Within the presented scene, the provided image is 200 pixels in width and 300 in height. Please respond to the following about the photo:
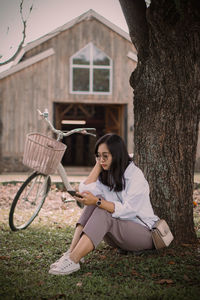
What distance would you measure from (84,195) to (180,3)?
2.09 meters

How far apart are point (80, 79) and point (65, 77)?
0.61 metres

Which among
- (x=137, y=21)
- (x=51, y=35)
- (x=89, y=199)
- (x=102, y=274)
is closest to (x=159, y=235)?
(x=102, y=274)

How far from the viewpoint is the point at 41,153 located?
4410 millimetres

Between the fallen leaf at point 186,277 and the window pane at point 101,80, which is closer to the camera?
the fallen leaf at point 186,277

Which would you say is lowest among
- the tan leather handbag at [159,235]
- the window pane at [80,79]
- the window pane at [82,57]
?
the tan leather handbag at [159,235]

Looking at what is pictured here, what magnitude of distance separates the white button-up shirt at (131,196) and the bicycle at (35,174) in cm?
79

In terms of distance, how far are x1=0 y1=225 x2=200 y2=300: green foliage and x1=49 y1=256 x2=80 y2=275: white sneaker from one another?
5 centimetres

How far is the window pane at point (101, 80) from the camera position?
15188 millimetres

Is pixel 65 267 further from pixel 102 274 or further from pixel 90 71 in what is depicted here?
pixel 90 71

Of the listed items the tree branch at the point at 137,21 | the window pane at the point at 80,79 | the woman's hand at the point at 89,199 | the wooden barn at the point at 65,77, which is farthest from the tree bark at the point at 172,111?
the window pane at the point at 80,79

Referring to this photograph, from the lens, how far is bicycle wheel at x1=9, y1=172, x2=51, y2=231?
4703 millimetres

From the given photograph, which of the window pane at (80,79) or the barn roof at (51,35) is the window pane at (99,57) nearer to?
the window pane at (80,79)

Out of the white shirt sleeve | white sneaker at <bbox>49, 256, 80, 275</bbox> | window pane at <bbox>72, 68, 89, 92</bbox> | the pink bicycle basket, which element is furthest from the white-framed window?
white sneaker at <bbox>49, 256, 80, 275</bbox>

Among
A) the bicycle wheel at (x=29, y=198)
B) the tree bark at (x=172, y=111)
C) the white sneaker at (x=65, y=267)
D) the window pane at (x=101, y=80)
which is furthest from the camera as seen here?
the window pane at (x=101, y=80)
